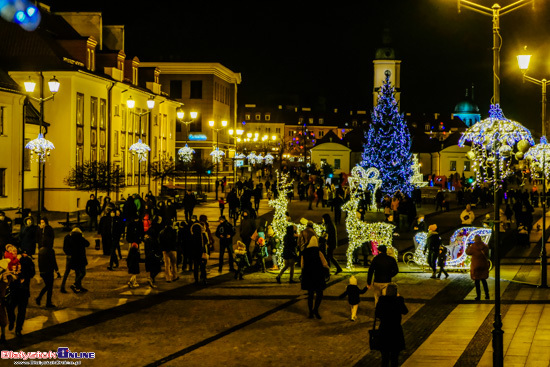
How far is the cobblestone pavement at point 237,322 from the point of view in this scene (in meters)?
12.6

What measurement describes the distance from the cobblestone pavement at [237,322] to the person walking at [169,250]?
0.26m

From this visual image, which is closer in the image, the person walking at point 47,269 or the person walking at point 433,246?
the person walking at point 47,269

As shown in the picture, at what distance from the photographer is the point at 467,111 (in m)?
169

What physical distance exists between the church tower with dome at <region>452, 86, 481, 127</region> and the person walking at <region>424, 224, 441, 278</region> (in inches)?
5939

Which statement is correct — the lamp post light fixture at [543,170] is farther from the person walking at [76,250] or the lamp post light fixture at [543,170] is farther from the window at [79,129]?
the window at [79,129]

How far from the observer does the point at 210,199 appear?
57.5 meters

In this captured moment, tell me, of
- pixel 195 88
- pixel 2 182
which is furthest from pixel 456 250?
pixel 195 88

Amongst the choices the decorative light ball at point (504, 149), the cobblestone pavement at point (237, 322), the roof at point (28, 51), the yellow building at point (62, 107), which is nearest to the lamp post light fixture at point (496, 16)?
the decorative light ball at point (504, 149)

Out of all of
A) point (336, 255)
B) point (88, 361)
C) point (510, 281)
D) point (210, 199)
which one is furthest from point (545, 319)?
point (210, 199)

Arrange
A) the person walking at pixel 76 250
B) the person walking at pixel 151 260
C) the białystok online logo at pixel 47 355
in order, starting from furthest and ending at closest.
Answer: the person walking at pixel 151 260
the person walking at pixel 76 250
the białystok online logo at pixel 47 355

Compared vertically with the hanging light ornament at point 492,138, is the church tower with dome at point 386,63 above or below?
above

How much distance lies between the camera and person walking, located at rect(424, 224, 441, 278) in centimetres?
2089

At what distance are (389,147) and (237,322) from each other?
47.4m

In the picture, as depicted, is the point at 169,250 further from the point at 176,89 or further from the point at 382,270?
the point at 176,89
